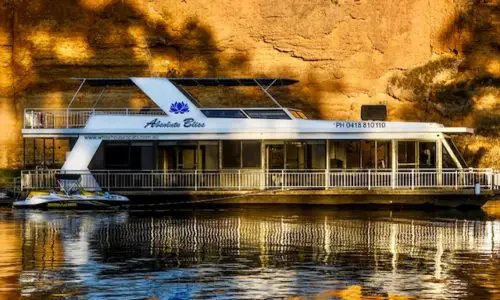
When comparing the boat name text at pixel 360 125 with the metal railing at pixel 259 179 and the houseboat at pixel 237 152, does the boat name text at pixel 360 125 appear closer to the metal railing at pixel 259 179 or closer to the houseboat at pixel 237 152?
the houseboat at pixel 237 152

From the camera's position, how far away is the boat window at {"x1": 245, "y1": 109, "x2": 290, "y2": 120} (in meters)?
42.0

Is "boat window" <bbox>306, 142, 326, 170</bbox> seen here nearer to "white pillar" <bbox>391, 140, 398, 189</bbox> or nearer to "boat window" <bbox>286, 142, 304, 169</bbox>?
"boat window" <bbox>286, 142, 304, 169</bbox>

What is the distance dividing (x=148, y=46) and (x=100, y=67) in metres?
2.73

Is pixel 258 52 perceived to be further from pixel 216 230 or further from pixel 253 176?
pixel 216 230

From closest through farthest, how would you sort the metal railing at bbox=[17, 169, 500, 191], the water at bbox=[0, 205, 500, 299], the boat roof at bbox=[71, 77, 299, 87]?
1. the water at bbox=[0, 205, 500, 299]
2. the metal railing at bbox=[17, 169, 500, 191]
3. the boat roof at bbox=[71, 77, 299, 87]

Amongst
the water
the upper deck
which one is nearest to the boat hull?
the water

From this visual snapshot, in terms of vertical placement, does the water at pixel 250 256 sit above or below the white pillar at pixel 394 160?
below

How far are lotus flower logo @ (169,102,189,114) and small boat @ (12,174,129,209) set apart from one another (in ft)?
13.5

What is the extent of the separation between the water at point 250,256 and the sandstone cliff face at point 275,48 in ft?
75.0

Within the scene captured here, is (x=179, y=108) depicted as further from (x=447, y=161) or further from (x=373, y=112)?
(x=447, y=161)

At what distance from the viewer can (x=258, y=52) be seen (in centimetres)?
6166

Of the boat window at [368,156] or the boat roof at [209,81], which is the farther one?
the boat window at [368,156]

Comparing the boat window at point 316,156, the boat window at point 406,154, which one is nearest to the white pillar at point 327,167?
the boat window at point 316,156

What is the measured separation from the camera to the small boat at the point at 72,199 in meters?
39.0
